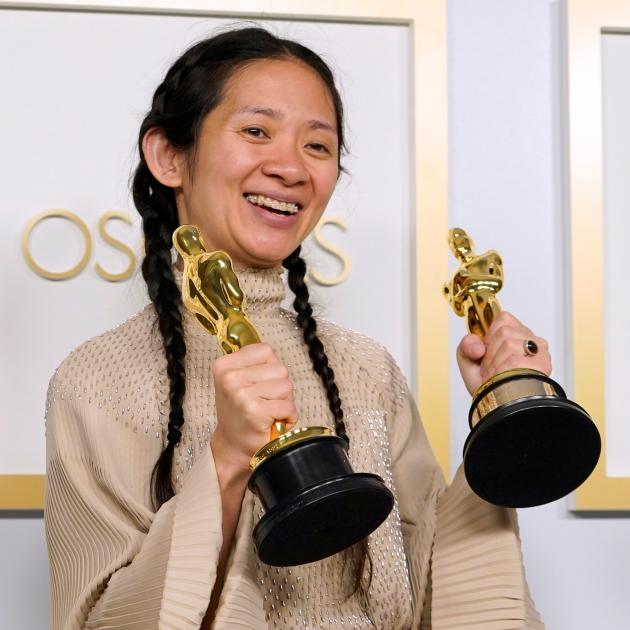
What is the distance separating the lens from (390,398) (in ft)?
3.45

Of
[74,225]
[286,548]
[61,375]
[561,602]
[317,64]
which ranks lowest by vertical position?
[561,602]

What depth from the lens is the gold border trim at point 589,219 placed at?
1362mm

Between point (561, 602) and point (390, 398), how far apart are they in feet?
1.59

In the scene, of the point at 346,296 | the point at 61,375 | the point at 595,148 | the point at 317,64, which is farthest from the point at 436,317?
the point at 61,375

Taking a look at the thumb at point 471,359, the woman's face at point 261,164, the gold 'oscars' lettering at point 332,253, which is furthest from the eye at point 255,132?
the gold 'oscars' lettering at point 332,253

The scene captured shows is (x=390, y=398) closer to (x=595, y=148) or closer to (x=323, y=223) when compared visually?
(x=323, y=223)

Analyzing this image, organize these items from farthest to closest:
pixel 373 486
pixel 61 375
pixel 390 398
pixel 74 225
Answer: pixel 74 225
pixel 390 398
pixel 61 375
pixel 373 486

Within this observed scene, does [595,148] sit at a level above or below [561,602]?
above

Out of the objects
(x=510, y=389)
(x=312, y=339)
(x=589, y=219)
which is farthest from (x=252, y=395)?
(x=589, y=219)

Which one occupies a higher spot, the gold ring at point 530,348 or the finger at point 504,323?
the finger at point 504,323

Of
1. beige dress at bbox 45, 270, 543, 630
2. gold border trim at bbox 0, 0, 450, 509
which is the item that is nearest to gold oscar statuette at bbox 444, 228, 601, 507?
beige dress at bbox 45, 270, 543, 630

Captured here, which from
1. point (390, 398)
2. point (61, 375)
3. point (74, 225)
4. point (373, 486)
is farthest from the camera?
point (74, 225)

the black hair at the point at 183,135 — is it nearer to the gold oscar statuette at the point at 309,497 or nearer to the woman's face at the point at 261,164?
the woman's face at the point at 261,164

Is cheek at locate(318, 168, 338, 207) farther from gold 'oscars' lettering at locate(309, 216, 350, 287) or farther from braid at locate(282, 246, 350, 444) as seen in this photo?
gold 'oscars' lettering at locate(309, 216, 350, 287)
